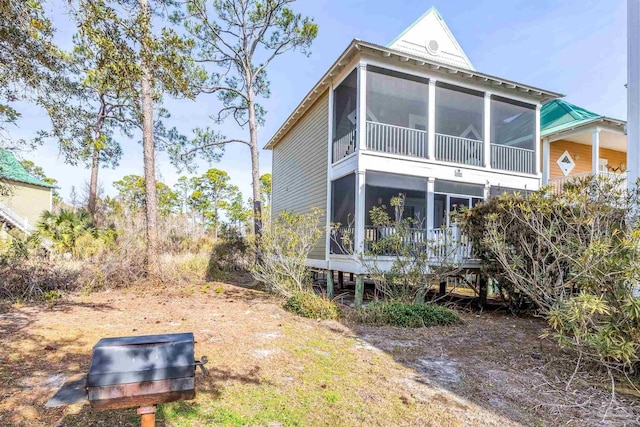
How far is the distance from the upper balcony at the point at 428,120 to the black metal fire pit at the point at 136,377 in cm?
776

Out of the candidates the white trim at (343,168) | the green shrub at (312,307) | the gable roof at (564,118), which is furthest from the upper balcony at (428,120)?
the green shrub at (312,307)

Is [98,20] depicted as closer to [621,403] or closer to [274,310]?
[274,310]

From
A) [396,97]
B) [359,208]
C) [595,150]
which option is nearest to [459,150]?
[396,97]

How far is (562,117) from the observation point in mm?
13961

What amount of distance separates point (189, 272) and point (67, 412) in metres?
9.22

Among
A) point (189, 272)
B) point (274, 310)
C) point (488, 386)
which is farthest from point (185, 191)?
point (488, 386)

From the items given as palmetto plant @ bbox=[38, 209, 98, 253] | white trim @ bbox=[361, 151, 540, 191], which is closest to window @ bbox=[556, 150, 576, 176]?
white trim @ bbox=[361, 151, 540, 191]

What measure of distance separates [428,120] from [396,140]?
972 mm

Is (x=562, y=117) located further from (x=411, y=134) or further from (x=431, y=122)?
(x=411, y=134)

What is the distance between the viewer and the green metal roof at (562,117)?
43.0 feet

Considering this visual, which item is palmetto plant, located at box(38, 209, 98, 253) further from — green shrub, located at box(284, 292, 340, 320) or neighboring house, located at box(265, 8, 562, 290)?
green shrub, located at box(284, 292, 340, 320)

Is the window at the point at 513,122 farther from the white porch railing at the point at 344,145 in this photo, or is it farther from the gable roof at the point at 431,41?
the white porch railing at the point at 344,145

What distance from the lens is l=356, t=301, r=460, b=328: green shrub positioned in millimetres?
6625

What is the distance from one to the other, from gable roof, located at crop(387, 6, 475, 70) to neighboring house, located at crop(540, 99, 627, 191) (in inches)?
184
